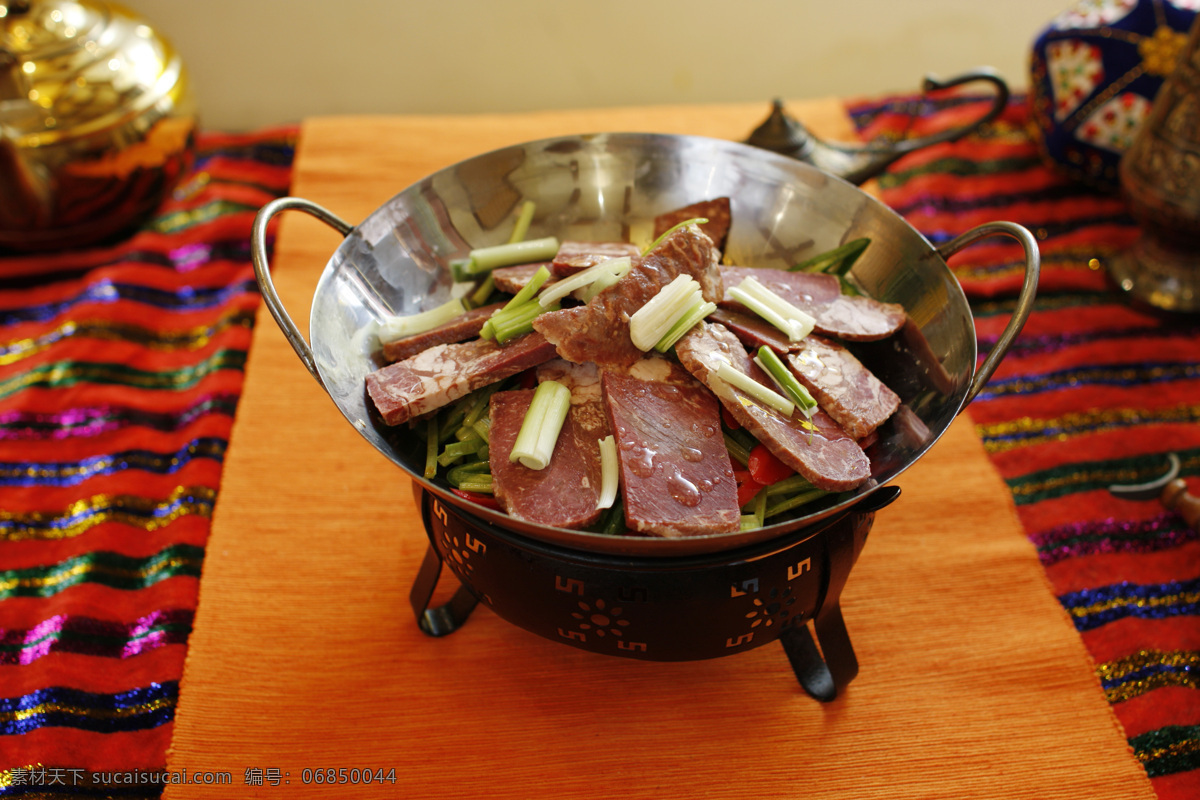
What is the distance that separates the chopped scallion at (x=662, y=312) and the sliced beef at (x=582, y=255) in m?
0.23

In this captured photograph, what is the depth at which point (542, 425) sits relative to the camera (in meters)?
1.78

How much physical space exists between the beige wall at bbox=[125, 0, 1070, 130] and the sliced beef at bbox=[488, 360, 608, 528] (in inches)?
126

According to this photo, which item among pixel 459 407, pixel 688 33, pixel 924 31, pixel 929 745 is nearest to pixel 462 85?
pixel 688 33

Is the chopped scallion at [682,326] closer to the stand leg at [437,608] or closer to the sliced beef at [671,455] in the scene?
the sliced beef at [671,455]

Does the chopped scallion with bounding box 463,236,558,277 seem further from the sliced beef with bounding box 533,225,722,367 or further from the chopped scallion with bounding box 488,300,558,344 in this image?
the sliced beef with bounding box 533,225,722,367

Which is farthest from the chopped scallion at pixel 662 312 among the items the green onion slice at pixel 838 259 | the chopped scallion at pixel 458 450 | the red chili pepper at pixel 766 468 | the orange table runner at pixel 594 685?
the orange table runner at pixel 594 685

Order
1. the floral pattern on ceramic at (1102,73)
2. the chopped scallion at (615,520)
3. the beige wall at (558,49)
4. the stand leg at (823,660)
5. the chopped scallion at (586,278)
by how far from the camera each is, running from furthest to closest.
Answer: the beige wall at (558,49) → the floral pattern on ceramic at (1102,73) → the stand leg at (823,660) → the chopped scallion at (586,278) → the chopped scallion at (615,520)

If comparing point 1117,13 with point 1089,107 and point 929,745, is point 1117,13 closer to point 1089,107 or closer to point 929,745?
point 1089,107

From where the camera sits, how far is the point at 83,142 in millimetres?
3250

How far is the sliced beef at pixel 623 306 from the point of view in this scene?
1807 millimetres

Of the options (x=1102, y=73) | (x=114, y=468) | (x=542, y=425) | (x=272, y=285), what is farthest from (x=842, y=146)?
(x=114, y=468)

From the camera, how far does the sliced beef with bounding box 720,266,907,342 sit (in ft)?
6.58

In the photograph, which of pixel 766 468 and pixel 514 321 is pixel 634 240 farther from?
pixel 766 468

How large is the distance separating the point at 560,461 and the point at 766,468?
0.48 m
